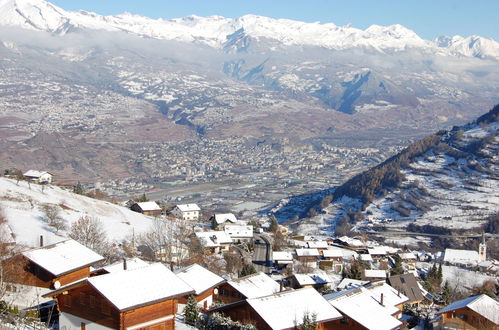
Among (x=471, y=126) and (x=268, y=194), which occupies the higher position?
(x=471, y=126)

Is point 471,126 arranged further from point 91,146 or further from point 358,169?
point 91,146

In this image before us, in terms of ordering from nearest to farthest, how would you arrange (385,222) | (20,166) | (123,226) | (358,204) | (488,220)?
(123,226) < (488,220) < (385,222) < (358,204) < (20,166)

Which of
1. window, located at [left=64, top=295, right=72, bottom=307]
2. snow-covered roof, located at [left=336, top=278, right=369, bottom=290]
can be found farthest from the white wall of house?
snow-covered roof, located at [left=336, top=278, right=369, bottom=290]

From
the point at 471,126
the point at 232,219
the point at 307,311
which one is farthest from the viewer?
the point at 471,126

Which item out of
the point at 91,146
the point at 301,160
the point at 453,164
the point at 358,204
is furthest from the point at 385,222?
the point at 91,146

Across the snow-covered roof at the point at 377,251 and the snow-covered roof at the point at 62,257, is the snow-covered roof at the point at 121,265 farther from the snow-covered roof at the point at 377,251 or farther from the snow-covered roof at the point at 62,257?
the snow-covered roof at the point at 377,251

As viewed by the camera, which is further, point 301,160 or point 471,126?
point 301,160

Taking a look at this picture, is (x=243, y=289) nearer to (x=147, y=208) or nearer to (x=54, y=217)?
(x=54, y=217)
